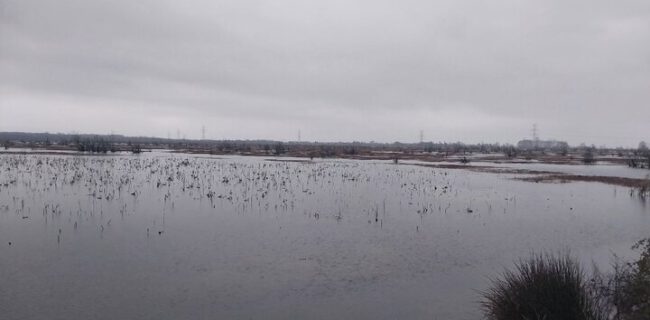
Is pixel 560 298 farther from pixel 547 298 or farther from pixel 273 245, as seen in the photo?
pixel 273 245

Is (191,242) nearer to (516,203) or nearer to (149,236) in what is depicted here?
(149,236)

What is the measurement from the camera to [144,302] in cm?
1039

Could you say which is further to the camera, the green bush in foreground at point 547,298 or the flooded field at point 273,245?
the flooded field at point 273,245

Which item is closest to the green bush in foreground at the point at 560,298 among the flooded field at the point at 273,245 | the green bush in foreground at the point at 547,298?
the green bush in foreground at the point at 547,298

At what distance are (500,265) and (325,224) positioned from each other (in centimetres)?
724

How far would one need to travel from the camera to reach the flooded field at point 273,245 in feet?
34.6

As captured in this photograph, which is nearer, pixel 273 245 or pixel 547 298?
pixel 547 298

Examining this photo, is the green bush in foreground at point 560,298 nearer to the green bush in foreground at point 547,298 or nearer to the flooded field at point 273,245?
the green bush in foreground at point 547,298

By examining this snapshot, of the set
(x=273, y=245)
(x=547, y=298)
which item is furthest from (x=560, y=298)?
(x=273, y=245)

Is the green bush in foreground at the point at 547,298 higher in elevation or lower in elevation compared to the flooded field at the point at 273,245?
higher

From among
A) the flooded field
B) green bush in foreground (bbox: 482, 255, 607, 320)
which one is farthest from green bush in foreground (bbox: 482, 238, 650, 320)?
the flooded field

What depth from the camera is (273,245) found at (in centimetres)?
1542

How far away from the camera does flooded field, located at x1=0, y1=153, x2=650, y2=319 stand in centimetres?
1055

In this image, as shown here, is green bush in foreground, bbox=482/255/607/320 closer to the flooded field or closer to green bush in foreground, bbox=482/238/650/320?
green bush in foreground, bbox=482/238/650/320
